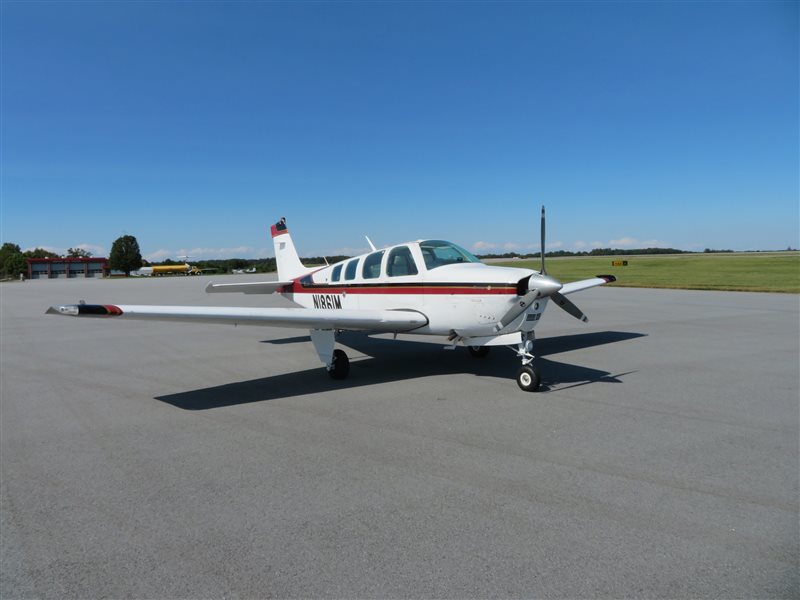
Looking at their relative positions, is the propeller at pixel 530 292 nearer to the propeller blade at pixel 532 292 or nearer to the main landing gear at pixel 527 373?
the propeller blade at pixel 532 292

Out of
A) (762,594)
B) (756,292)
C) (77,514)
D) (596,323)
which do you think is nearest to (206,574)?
(77,514)

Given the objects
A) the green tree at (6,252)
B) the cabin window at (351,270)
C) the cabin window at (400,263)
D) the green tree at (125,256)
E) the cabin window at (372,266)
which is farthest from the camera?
the green tree at (6,252)

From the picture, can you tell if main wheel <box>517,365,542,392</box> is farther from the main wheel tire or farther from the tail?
the tail

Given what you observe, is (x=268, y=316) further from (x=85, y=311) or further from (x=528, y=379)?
(x=528, y=379)

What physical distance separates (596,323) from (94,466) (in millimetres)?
12879

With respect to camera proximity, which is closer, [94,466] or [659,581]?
[659,581]

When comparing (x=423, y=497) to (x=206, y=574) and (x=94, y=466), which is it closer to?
(x=206, y=574)

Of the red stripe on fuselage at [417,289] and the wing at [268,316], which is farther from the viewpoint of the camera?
the red stripe on fuselage at [417,289]

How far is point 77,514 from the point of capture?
11.9 ft

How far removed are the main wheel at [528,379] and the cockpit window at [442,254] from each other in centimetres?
213

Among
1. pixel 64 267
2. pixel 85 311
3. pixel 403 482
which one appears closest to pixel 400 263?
pixel 85 311

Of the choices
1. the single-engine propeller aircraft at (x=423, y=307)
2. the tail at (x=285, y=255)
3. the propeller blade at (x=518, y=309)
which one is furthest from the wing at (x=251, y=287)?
the propeller blade at (x=518, y=309)

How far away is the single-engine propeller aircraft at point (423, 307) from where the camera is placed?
22.2 ft

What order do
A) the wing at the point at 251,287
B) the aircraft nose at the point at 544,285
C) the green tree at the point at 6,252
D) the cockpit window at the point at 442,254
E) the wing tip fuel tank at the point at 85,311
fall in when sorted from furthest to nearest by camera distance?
1. the green tree at the point at 6,252
2. the wing at the point at 251,287
3. the cockpit window at the point at 442,254
4. the aircraft nose at the point at 544,285
5. the wing tip fuel tank at the point at 85,311
